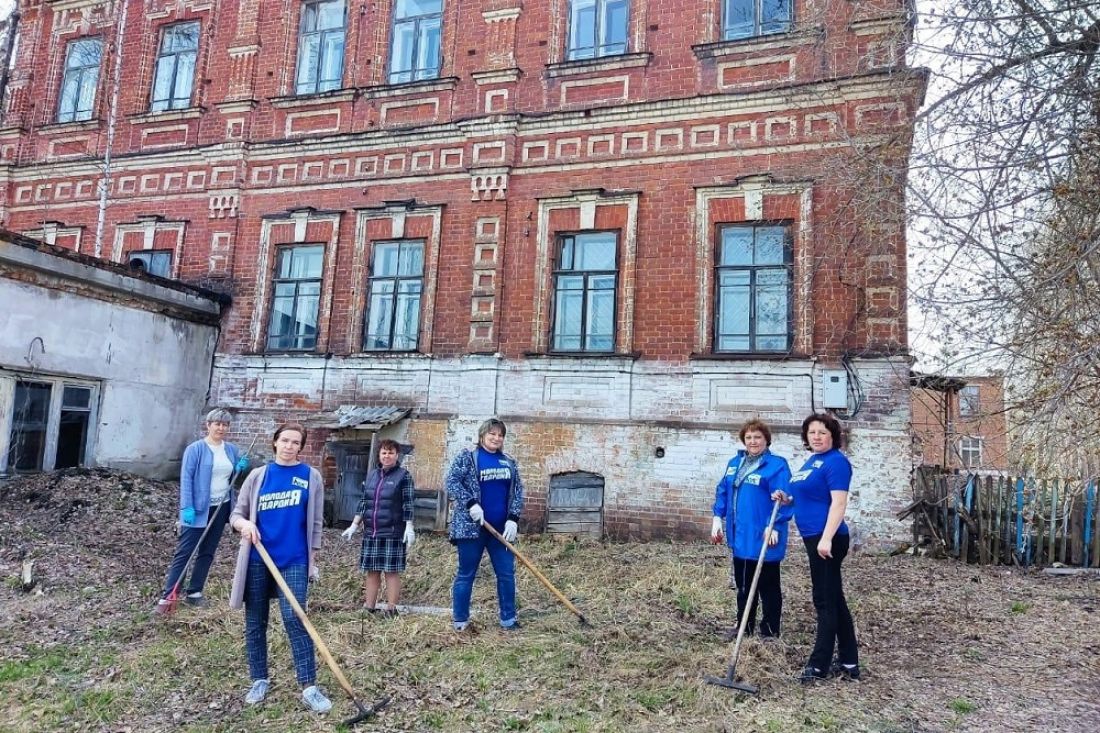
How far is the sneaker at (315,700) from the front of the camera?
4.07 m

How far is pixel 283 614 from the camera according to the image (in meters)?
4.12

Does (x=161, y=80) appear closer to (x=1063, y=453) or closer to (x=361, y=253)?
(x=361, y=253)

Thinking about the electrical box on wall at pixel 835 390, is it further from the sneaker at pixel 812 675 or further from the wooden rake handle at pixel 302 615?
the wooden rake handle at pixel 302 615

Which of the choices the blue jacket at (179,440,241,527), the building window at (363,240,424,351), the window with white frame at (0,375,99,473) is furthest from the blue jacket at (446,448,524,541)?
the window with white frame at (0,375,99,473)

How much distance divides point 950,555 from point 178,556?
8.15m

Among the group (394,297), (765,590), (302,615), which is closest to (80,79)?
(394,297)

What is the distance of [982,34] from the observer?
5.58 metres

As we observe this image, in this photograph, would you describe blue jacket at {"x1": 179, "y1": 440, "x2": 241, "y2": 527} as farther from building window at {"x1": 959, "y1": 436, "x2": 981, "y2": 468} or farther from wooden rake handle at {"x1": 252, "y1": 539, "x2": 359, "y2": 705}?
building window at {"x1": 959, "y1": 436, "x2": 981, "y2": 468}

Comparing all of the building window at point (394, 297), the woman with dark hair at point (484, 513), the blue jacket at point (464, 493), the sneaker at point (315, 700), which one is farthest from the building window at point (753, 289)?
the sneaker at point (315, 700)

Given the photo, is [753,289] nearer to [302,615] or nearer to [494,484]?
[494,484]

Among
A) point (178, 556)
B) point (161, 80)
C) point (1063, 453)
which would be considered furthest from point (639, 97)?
point (161, 80)

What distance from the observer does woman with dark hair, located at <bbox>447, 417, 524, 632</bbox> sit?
5406 mm

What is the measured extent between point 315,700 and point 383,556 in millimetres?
1936

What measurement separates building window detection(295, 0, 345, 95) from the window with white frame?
231 inches
